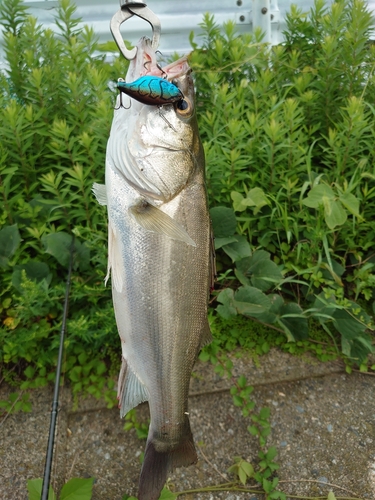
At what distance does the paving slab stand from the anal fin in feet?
2.39

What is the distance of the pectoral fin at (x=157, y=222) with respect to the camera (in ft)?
4.41

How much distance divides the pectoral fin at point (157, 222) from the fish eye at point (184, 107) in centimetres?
36

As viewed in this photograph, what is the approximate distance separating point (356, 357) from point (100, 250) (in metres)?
1.64

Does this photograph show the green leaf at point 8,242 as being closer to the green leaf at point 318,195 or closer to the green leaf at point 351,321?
the green leaf at point 318,195

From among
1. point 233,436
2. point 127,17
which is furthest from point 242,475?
point 127,17

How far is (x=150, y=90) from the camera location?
47.3 inches

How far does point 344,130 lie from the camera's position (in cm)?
248

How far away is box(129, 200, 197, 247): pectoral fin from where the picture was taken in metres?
1.34

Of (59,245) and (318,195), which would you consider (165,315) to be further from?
(318,195)

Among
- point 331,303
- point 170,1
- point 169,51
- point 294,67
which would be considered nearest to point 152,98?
point 331,303

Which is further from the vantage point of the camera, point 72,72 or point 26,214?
point 72,72

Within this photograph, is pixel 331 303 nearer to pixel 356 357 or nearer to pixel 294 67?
pixel 356 357

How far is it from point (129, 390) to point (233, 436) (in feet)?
3.07

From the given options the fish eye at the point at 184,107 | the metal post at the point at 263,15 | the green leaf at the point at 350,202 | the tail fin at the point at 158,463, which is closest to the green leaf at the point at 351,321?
Result: the green leaf at the point at 350,202
